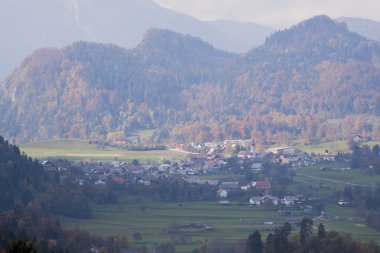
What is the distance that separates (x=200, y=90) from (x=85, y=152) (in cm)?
5578

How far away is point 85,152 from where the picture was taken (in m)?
92.7

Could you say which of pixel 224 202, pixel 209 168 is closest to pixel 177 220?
pixel 224 202

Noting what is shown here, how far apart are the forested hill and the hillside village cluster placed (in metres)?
15.2

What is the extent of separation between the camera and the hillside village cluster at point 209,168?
64438 millimetres

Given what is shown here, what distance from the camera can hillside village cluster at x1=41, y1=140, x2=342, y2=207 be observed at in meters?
64.4

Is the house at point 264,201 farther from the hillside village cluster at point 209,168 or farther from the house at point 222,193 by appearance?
the house at point 222,193

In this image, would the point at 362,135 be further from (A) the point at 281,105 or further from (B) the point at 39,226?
(B) the point at 39,226

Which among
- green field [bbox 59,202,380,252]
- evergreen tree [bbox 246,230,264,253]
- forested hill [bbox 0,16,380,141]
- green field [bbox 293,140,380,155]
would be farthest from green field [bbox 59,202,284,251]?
forested hill [bbox 0,16,380,141]

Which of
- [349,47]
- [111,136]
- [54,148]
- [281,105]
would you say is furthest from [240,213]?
[349,47]

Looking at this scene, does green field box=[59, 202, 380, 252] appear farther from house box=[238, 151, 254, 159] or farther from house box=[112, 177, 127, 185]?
house box=[238, 151, 254, 159]

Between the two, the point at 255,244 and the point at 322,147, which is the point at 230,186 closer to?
the point at 255,244

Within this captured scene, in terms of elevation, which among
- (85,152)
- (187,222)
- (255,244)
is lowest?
(255,244)

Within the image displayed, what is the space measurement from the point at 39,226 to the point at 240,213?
48.1ft

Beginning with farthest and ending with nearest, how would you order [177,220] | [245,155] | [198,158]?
[245,155] → [198,158] → [177,220]
